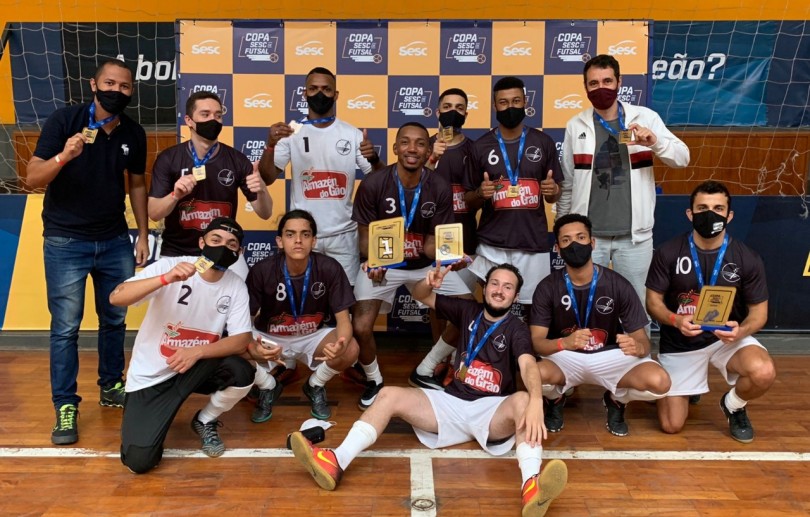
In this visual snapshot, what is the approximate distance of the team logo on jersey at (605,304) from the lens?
13.3ft

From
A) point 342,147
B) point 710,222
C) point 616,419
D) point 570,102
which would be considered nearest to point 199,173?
point 342,147

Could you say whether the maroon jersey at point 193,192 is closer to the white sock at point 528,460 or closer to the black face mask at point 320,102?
the black face mask at point 320,102

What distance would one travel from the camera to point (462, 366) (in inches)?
155

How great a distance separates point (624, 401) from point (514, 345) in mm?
889

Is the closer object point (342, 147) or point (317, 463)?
point (317, 463)

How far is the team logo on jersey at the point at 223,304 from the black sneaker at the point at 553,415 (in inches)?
80.6

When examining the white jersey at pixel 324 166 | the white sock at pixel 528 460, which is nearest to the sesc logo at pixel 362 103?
the white jersey at pixel 324 166

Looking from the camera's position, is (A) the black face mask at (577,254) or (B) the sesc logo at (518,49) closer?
(A) the black face mask at (577,254)

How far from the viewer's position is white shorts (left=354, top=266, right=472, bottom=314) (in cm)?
460

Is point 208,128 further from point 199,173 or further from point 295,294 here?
point 295,294

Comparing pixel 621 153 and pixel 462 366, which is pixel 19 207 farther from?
pixel 621 153

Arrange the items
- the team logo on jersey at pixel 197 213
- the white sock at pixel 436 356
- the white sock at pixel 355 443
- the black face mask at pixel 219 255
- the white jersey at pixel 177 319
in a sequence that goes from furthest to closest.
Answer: the white sock at pixel 436 356 → the team logo on jersey at pixel 197 213 → the white jersey at pixel 177 319 → the black face mask at pixel 219 255 → the white sock at pixel 355 443

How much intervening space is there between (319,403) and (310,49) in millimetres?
3006

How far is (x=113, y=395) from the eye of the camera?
4.43m
